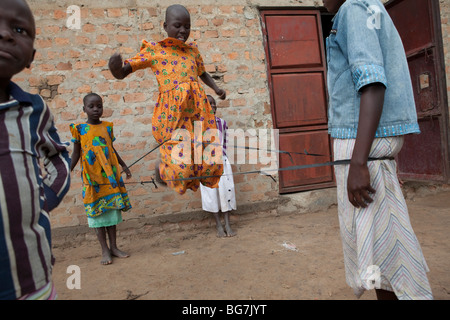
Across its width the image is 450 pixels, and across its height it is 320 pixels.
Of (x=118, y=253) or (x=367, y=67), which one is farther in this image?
(x=118, y=253)

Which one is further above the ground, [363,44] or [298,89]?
[298,89]

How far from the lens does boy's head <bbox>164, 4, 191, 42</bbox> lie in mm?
1975

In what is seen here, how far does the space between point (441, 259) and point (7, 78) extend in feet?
10.00

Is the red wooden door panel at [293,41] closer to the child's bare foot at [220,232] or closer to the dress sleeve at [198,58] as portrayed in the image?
the dress sleeve at [198,58]

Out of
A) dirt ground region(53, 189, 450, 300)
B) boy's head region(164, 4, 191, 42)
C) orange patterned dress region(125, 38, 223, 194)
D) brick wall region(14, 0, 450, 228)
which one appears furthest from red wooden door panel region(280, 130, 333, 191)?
boy's head region(164, 4, 191, 42)

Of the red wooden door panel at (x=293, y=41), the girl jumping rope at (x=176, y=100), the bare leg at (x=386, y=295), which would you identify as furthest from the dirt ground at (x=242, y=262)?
the red wooden door panel at (x=293, y=41)

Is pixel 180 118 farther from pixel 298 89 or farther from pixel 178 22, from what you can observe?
pixel 298 89

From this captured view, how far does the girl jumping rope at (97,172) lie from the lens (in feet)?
10.1

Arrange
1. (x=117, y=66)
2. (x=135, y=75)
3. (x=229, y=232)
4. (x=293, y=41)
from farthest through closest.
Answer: (x=293, y=41)
(x=135, y=75)
(x=229, y=232)
(x=117, y=66)

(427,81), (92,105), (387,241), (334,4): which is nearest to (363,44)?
(334,4)

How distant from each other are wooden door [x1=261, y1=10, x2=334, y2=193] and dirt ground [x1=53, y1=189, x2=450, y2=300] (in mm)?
643

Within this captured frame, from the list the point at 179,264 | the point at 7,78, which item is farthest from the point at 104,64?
the point at 7,78

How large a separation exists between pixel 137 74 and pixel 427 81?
3778 millimetres

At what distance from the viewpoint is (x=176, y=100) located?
1.96 metres
